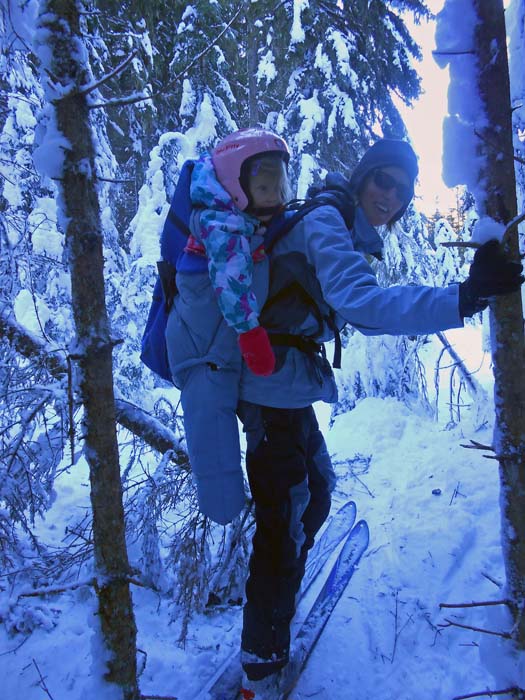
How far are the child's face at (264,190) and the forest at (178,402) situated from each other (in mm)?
566

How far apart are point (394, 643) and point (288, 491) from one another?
142cm

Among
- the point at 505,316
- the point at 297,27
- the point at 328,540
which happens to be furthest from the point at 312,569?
the point at 297,27

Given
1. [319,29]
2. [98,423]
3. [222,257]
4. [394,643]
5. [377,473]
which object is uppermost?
[319,29]

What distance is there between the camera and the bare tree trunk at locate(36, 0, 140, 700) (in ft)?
6.13

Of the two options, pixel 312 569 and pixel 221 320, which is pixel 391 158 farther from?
pixel 312 569

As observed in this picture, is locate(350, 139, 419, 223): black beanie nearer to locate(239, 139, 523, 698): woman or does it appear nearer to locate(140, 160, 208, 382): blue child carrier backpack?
locate(239, 139, 523, 698): woman

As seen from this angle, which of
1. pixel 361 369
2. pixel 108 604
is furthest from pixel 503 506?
pixel 361 369

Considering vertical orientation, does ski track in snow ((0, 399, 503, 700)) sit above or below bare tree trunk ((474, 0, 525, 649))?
below

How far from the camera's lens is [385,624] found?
118 inches

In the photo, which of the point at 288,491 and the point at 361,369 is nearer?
the point at 288,491

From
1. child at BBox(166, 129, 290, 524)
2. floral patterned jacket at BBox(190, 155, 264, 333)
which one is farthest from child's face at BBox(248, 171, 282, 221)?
floral patterned jacket at BBox(190, 155, 264, 333)

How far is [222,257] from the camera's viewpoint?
6.40ft

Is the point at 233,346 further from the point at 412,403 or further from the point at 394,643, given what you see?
the point at 412,403

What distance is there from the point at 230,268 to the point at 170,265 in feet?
1.47
